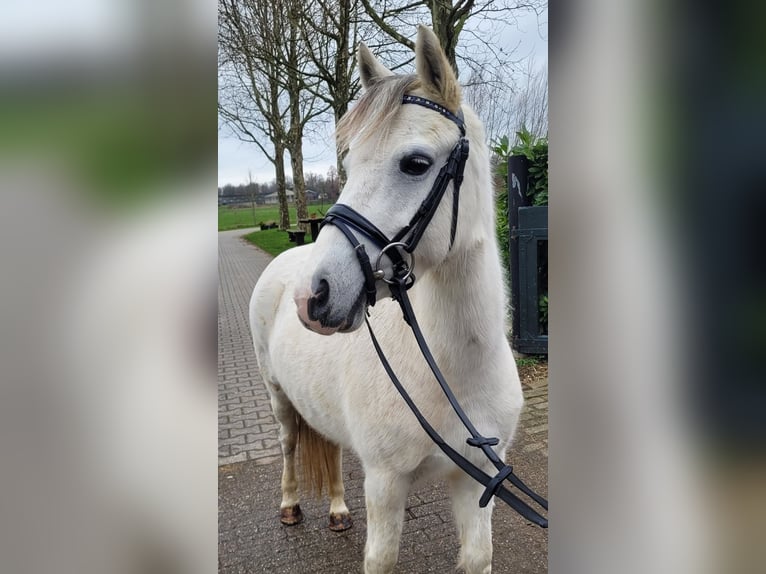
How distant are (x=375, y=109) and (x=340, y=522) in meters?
2.45

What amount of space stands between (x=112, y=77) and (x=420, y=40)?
1132 millimetres

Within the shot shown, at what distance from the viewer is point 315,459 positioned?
2836 millimetres

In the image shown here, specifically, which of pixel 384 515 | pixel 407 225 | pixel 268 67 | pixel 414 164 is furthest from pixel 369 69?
pixel 268 67

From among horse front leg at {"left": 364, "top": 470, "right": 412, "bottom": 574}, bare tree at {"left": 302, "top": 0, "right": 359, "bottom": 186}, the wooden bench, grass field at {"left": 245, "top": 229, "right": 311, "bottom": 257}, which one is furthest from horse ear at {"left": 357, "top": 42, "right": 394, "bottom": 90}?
grass field at {"left": 245, "top": 229, "right": 311, "bottom": 257}

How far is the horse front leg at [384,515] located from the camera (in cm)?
172

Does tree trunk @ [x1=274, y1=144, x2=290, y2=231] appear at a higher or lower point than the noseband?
higher

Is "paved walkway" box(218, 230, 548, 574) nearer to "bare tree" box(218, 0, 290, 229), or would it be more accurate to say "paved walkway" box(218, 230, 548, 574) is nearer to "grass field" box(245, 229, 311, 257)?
"bare tree" box(218, 0, 290, 229)

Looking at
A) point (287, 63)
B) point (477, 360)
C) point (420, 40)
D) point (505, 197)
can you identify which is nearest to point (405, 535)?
point (477, 360)

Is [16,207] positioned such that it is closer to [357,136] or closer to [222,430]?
[357,136]

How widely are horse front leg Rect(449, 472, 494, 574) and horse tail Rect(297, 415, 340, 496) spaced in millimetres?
1090

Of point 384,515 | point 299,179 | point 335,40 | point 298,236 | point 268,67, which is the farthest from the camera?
point 299,179

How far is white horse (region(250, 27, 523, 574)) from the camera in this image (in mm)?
1312

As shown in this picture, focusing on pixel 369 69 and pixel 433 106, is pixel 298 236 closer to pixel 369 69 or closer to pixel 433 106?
pixel 369 69

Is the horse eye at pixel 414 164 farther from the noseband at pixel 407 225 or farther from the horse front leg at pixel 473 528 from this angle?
the horse front leg at pixel 473 528
